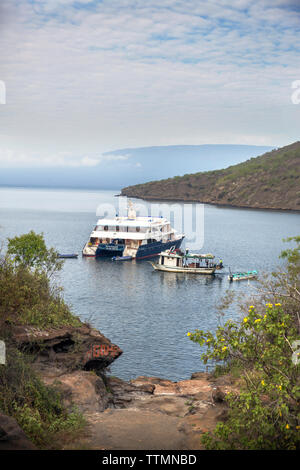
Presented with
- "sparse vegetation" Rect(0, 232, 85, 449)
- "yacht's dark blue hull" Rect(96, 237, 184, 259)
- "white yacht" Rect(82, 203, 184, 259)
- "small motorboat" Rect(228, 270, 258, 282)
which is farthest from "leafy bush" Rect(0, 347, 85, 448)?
"yacht's dark blue hull" Rect(96, 237, 184, 259)

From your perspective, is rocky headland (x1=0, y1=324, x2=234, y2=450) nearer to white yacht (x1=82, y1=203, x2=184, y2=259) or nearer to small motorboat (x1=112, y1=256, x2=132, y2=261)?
small motorboat (x1=112, y1=256, x2=132, y2=261)

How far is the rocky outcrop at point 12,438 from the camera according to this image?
41.0ft

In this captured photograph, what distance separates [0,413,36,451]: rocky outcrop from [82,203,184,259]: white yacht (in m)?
62.1

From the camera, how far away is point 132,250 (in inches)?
3029

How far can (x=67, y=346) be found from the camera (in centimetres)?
2202

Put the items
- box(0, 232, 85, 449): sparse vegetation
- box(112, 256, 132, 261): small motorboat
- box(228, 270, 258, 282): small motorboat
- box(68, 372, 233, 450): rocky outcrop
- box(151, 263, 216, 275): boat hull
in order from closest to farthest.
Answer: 1. box(68, 372, 233, 450): rocky outcrop
2. box(0, 232, 85, 449): sparse vegetation
3. box(228, 270, 258, 282): small motorboat
4. box(151, 263, 216, 275): boat hull
5. box(112, 256, 132, 261): small motorboat

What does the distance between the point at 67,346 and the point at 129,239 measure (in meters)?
57.5

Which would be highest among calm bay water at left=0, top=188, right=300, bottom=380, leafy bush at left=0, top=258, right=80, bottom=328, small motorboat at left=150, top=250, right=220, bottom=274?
leafy bush at left=0, top=258, right=80, bottom=328

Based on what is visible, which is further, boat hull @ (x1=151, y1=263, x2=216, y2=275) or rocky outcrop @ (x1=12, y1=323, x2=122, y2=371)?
boat hull @ (x1=151, y1=263, x2=216, y2=275)

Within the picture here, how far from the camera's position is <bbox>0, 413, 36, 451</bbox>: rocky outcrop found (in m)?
12.5

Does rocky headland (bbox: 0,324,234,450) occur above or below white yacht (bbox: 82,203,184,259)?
below

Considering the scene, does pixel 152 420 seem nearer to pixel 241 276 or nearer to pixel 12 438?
pixel 12 438

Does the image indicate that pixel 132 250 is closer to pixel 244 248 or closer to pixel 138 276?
pixel 138 276

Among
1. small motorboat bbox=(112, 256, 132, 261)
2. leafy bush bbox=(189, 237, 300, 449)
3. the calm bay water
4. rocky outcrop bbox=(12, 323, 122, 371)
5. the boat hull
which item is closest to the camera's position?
leafy bush bbox=(189, 237, 300, 449)
